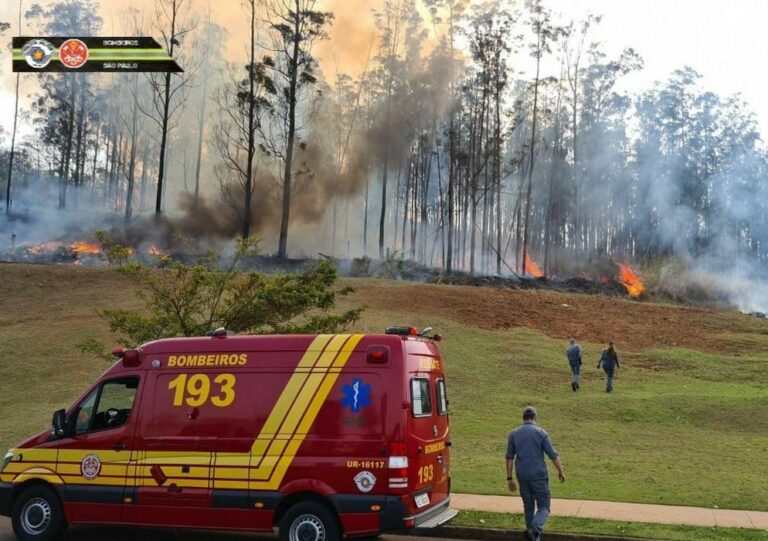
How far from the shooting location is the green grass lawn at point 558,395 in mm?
13141

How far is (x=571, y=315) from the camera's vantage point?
112 feet

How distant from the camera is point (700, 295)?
55.1m

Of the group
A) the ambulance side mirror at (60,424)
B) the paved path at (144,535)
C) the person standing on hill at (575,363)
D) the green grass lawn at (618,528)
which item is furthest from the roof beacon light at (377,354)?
the person standing on hill at (575,363)

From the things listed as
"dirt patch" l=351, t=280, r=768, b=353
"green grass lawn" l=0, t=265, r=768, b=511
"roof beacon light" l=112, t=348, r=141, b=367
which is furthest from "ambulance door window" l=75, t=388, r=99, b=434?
"dirt patch" l=351, t=280, r=768, b=353

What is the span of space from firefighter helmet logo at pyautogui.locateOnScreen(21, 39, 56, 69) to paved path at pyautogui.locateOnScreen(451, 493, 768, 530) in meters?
15.5

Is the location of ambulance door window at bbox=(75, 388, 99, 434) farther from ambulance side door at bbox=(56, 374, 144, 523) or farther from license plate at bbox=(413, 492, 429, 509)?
license plate at bbox=(413, 492, 429, 509)

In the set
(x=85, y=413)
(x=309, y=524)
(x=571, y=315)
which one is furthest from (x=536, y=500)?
(x=571, y=315)

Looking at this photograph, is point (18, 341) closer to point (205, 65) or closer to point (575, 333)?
point (575, 333)

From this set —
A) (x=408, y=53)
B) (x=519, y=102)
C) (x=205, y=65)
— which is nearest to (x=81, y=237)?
(x=205, y=65)

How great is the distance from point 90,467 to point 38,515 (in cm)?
92

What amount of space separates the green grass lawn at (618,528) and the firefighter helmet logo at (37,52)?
16.1 metres

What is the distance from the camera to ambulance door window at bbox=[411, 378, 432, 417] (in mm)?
8359
